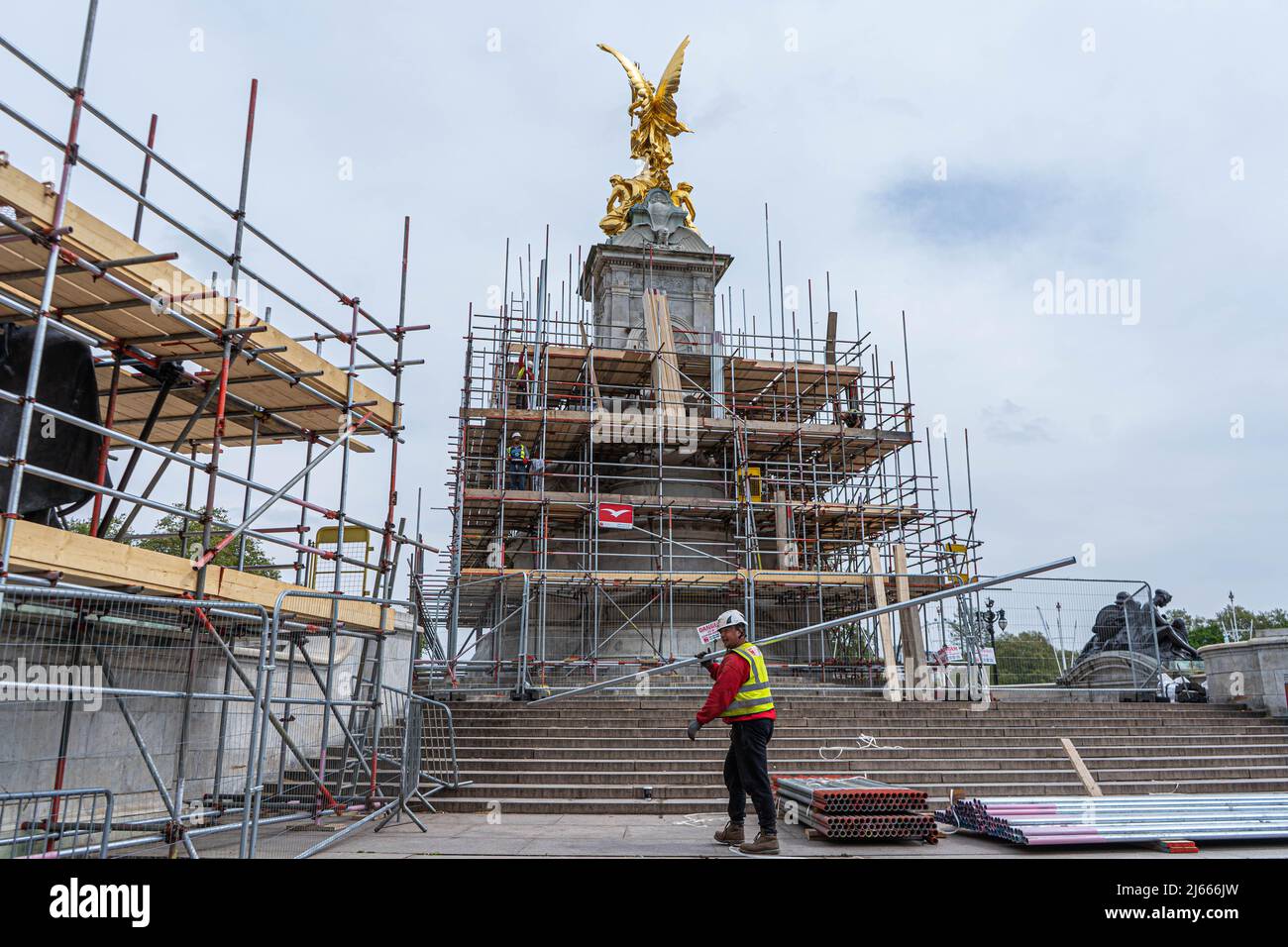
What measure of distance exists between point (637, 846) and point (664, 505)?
15.5 metres

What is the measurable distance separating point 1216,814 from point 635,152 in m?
28.2

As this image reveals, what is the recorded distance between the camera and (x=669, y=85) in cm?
3127

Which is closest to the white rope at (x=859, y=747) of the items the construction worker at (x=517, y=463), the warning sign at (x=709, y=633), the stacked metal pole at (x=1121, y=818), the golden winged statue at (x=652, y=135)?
the warning sign at (x=709, y=633)

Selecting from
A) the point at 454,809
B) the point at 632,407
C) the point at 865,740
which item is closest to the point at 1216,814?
the point at 865,740

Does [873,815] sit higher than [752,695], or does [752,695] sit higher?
[752,695]

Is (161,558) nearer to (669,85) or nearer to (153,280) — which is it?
(153,280)

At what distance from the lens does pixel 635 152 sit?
3180 cm

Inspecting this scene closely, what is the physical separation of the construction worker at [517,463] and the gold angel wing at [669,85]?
1442 centimetres

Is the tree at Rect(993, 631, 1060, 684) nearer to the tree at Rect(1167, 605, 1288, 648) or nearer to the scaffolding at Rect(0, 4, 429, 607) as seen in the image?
the scaffolding at Rect(0, 4, 429, 607)

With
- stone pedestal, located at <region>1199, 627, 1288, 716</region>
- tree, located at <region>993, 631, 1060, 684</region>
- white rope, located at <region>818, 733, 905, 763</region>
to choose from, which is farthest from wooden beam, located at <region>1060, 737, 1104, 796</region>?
tree, located at <region>993, 631, 1060, 684</region>

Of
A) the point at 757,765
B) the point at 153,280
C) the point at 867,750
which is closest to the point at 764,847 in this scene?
the point at 757,765

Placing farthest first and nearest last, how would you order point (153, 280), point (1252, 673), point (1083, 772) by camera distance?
point (1252, 673), point (1083, 772), point (153, 280)

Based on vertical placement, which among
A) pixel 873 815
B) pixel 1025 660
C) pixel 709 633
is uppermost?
pixel 709 633
